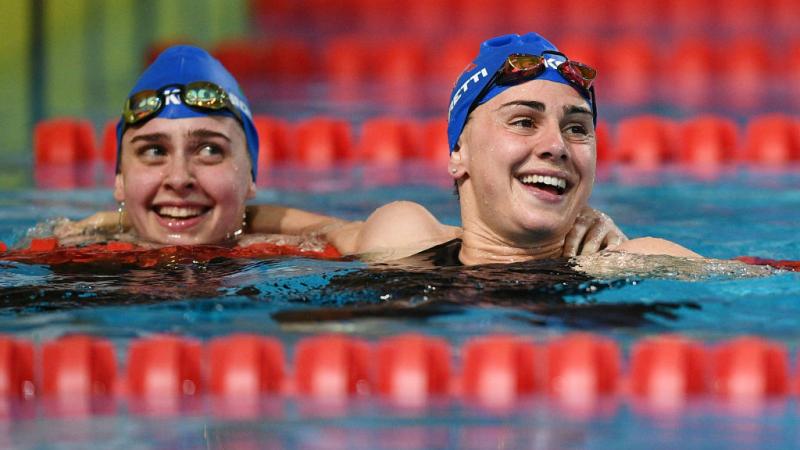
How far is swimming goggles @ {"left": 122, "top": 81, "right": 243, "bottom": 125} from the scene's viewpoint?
4922 millimetres

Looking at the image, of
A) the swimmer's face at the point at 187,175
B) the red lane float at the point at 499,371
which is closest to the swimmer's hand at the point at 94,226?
the swimmer's face at the point at 187,175

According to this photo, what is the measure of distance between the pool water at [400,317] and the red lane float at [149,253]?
0.25ft

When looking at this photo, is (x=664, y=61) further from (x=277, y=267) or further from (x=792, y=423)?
(x=792, y=423)

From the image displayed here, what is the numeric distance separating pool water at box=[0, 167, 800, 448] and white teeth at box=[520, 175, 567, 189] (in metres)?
0.27

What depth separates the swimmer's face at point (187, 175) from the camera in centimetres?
484

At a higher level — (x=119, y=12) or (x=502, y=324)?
(x=119, y=12)

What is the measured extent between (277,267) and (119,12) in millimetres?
6939

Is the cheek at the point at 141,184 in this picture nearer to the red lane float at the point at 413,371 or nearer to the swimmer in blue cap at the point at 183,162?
the swimmer in blue cap at the point at 183,162

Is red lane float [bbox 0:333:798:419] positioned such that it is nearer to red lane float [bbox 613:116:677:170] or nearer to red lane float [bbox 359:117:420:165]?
red lane float [bbox 613:116:677:170]

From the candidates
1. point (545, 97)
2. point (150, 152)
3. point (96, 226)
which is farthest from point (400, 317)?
point (96, 226)

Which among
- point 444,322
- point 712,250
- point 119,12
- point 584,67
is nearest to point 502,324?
point 444,322

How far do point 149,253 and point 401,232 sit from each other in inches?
34.7

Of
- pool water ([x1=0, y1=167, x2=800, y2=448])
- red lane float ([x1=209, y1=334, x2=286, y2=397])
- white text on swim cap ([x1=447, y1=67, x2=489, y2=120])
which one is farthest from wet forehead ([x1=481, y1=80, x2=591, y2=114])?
red lane float ([x1=209, y1=334, x2=286, y2=397])

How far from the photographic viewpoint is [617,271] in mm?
4238
